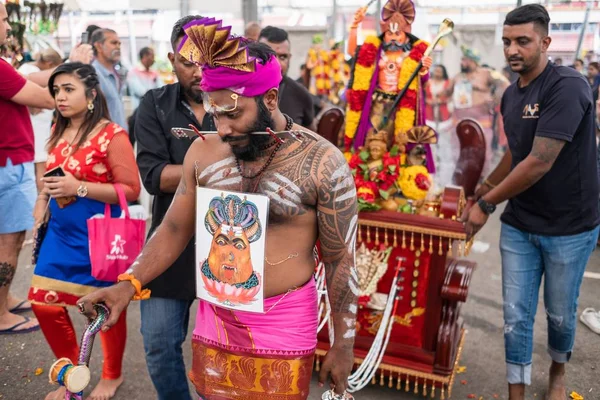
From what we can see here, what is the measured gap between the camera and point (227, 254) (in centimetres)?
200

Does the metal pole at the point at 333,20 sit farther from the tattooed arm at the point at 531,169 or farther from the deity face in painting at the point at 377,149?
the tattooed arm at the point at 531,169

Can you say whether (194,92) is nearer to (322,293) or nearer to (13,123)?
(322,293)

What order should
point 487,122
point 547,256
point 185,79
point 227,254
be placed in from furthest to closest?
point 487,122 → point 547,256 → point 185,79 → point 227,254

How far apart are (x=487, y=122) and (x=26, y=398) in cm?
860

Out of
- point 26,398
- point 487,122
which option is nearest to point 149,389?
point 26,398

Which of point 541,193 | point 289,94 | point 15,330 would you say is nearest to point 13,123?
point 15,330

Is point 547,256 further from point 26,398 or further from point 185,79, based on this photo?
point 26,398

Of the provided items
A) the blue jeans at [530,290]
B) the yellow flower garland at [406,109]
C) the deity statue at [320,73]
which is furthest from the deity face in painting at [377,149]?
Result: the deity statue at [320,73]

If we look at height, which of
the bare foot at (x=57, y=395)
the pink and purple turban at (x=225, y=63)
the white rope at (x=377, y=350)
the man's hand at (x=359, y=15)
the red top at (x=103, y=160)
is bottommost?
the bare foot at (x=57, y=395)

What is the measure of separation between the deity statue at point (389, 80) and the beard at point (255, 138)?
1.85m

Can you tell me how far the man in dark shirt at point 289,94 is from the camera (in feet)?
12.9

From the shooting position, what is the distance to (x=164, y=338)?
8.45 ft

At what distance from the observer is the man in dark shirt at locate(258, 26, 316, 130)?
155 inches

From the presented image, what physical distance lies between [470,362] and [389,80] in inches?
76.6
